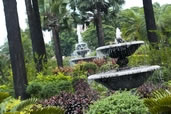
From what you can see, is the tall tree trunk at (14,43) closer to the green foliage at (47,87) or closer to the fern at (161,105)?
the green foliage at (47,87)

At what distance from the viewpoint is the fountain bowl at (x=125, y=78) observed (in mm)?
6992

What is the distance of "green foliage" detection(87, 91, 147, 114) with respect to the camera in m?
5.07

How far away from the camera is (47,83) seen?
10.4 m

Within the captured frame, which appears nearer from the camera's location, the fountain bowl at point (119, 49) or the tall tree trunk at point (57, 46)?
the fountain bowl at point (119, 49)

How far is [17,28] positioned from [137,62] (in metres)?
4.69

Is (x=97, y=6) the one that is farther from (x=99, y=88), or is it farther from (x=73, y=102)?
(x=73, y=102)

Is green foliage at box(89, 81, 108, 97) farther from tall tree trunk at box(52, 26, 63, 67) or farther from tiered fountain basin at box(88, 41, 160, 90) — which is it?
tall tree trunk at box(52, 26, 63, 67)

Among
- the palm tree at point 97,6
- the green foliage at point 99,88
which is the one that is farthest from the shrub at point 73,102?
the palm tree at point 97,6

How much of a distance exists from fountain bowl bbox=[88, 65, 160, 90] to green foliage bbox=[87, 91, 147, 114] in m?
1.67

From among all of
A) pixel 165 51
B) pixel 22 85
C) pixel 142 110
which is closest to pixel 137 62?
pixel 165 51

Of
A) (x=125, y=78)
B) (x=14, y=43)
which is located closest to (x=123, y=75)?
(x=125, y=78)

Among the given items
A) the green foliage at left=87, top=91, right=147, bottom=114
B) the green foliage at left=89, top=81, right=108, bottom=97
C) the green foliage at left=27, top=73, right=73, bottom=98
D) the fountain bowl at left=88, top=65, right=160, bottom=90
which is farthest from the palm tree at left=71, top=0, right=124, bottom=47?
the green foliage at left=87, top=91, right=147, bottom=114

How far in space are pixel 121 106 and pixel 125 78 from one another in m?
2.03

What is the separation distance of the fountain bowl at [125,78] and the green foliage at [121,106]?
1.67 meters
